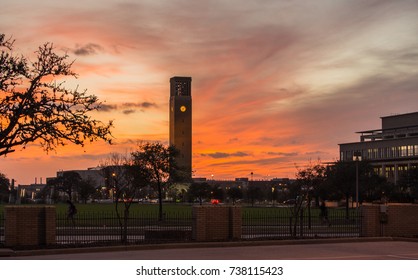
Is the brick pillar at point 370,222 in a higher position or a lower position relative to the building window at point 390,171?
lower

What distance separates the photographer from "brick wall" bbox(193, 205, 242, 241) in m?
27.2

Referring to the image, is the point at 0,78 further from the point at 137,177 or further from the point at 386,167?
the point at 386,167

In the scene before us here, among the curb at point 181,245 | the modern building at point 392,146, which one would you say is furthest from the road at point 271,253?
the modern building at point 392,146

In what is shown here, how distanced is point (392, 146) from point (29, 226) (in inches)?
5641

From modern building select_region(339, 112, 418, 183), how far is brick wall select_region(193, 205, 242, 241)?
12634 centimetres

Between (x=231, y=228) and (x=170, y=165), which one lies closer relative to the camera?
(x=231, y=228)

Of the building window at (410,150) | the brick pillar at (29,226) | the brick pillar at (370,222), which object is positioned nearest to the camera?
the brick pillar at (29,226)

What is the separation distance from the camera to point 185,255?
883 inches

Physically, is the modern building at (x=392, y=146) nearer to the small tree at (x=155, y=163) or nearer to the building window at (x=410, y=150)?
the building window at (x=410, y=150)

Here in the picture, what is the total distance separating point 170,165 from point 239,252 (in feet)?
120

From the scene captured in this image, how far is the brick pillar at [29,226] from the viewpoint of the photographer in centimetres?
2472

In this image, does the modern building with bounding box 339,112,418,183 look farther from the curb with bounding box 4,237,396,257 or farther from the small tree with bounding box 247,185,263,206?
the curb with bounding box 4,237,396,257

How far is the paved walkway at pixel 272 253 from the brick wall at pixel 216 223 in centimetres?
191
